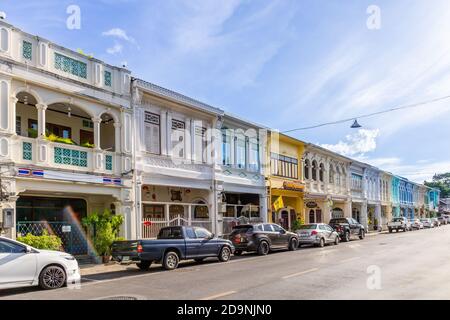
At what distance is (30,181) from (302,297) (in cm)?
1098

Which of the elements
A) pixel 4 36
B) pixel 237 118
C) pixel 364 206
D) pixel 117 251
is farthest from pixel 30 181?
pixel 364 206

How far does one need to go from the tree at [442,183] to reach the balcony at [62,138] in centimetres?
11985

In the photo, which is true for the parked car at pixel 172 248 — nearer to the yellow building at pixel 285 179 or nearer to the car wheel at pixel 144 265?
the car wheel at pixel 144 265

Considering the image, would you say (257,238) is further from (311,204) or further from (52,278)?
(311,204)

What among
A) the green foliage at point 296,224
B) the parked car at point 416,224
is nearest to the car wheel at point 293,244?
the green foliage at point 296,224

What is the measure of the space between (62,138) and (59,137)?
0.67m

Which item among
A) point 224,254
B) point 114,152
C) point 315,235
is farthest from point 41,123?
point 315,235

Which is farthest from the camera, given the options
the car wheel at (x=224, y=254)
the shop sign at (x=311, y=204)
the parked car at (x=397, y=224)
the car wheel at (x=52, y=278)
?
the parked car at (x=397, y=224)

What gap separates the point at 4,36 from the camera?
15.6 metres

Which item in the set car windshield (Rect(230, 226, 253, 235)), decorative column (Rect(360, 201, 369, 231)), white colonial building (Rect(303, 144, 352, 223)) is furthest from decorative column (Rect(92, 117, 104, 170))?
decorative column (Rect(360, 201, 369, 231))

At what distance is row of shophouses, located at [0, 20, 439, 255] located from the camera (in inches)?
634

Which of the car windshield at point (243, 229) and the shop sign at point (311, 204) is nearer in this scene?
the car windshield at point (243, 229)

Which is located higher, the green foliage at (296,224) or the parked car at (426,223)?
the green foliage at (296,224)

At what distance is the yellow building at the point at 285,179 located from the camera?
3175cm
